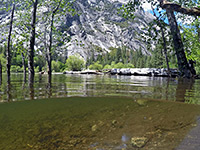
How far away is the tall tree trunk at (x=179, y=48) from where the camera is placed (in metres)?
8.48

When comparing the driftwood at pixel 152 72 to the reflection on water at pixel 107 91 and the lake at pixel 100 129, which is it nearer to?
the reflection on water at pixel 107 91

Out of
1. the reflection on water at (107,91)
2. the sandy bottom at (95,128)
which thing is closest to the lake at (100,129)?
the sandy bottom at (95,128)

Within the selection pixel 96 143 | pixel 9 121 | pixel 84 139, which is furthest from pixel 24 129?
pixel 96 143

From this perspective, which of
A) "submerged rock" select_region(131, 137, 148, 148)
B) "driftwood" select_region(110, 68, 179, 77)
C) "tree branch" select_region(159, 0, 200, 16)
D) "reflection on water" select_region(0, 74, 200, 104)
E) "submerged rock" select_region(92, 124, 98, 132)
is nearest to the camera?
"submerged rock" select_region(131, 137, 148, 148)

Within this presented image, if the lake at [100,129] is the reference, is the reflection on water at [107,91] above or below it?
above

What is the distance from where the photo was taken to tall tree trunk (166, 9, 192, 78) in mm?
8484

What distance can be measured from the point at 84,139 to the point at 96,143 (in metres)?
0.22

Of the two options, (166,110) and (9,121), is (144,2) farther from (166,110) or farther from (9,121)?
(9,121)

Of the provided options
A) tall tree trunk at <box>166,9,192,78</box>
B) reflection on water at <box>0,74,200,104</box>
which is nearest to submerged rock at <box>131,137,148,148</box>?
reflection on water at <box>0,74,200,104</box>

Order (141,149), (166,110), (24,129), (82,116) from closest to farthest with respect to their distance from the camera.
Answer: (141,149) → (24,129) → (82,116) → (166,110)

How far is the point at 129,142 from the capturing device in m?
1.94

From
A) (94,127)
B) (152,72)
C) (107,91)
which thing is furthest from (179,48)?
(152,72)

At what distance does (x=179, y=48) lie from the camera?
847 centimetres

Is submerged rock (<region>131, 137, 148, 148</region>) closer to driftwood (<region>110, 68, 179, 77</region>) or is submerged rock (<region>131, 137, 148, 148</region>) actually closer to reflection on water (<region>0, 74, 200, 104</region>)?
reflection on water (<region>0, 74, 200, 104</region>)
